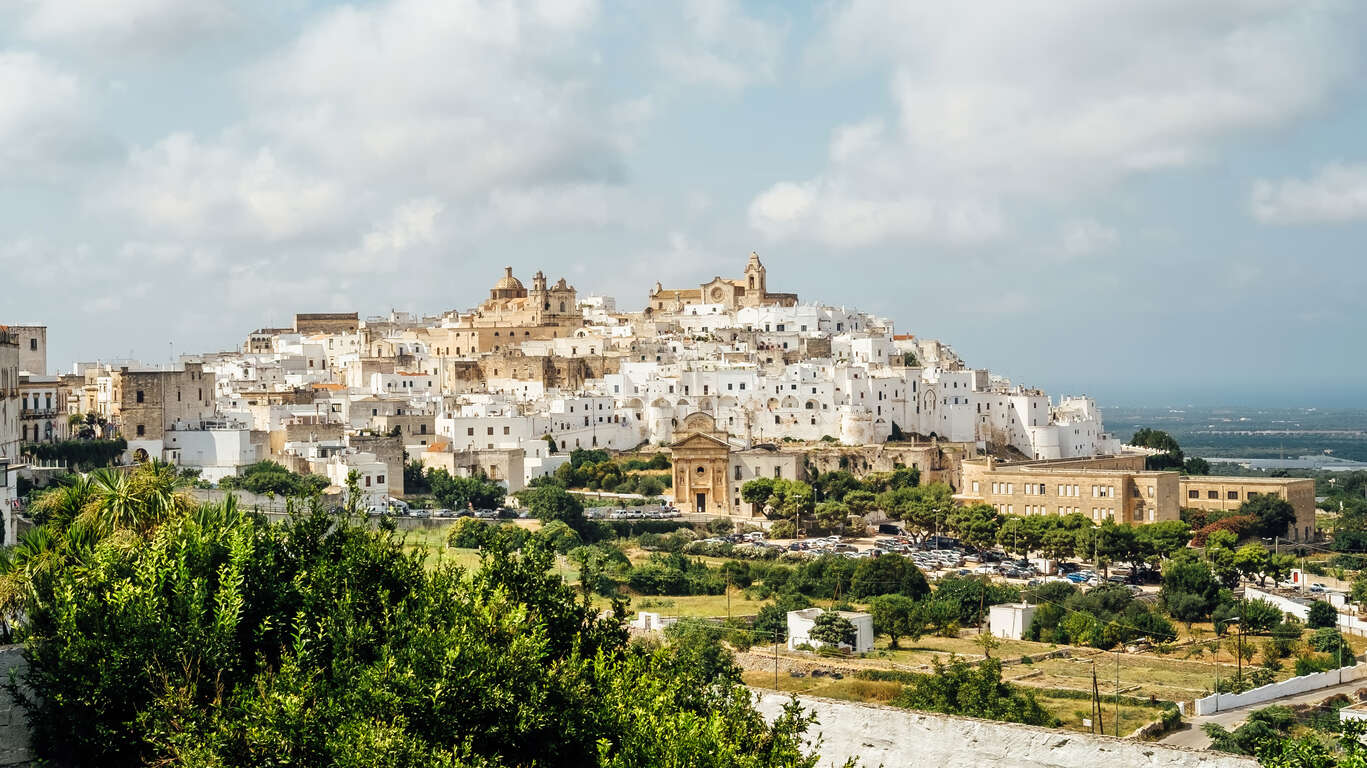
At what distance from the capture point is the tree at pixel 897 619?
3253 cm

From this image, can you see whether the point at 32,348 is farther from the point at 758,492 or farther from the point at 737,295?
the point at 737,295

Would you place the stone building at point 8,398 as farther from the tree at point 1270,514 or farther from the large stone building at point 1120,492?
the tree at point 1270,514

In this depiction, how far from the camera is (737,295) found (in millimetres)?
80438

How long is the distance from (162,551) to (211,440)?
108ft

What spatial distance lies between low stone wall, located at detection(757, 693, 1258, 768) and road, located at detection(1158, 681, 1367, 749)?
294 inches

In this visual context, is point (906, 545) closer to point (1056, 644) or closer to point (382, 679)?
point (1056, 644)

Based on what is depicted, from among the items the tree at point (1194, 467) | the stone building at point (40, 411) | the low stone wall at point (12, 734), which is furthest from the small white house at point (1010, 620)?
the tree at point (1194, 467)

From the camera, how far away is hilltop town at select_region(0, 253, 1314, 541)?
46969mm

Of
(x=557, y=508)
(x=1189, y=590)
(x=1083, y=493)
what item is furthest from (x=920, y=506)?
(x=1189, y=590)

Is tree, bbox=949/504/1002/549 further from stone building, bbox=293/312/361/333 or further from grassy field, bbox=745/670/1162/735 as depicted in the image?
stone building, bbox=293/312/361/333

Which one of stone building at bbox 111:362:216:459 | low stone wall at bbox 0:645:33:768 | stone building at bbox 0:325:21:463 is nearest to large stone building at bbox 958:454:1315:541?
stone building at bbox 111:362:216:459

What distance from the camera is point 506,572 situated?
15.6m

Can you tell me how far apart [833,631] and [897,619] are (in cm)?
349

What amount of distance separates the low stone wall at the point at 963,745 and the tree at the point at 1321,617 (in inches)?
918
